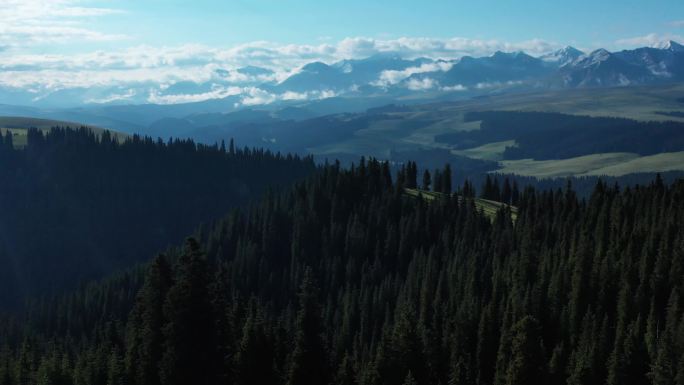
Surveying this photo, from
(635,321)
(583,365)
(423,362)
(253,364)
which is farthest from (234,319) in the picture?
(635,321)

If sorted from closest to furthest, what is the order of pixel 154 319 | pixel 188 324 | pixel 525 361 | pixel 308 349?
pixel 188 324 < pixel 154 319 < pixel 308 349 < pixel 525 361

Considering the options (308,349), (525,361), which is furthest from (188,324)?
(525,361)

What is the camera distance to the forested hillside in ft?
177

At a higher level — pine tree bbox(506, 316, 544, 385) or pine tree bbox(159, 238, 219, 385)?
pine tree bbox(159, 238, 219, 385)

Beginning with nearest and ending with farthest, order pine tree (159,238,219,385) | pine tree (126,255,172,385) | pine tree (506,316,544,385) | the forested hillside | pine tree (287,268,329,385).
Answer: pine tree (159,238,219,385)
pine tree (126,255,172,385)
the forested hillside
pine tree (287,268,329,385)
pine tree (506,316,544,385)

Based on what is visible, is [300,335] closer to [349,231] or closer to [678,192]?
[678,192]

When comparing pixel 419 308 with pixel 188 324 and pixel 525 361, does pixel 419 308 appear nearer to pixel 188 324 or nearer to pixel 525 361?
pixel 525 361

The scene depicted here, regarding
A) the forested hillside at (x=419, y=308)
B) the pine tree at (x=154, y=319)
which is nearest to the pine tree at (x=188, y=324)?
the forested hillside at (x=419, y=308)

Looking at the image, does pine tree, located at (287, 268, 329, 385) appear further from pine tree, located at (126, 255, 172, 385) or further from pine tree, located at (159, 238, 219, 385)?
pine tree, located at (126, 255, 172, 385)

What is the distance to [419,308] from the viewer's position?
473 feet

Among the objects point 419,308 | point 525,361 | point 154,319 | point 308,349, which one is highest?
point 154,319

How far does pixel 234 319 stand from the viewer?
66.3 metres

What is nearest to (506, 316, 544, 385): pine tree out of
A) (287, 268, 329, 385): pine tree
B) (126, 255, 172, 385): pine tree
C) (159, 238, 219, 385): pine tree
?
(287, 268, 329, 385): pine tree

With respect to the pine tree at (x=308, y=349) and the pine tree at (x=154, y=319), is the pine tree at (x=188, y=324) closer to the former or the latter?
the pine tree at (x=154, y=319)
